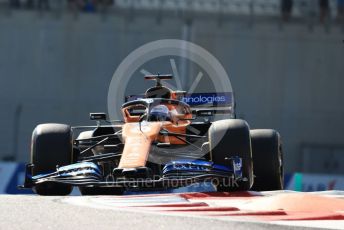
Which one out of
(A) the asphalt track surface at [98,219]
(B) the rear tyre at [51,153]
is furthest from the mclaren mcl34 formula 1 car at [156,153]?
(A) the asphalt track surface at [98,219]

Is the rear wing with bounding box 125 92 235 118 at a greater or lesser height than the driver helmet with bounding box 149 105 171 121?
greater

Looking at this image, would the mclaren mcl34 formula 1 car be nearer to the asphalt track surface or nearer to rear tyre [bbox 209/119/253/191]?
rear tyre [bbox 209/119/253/191]

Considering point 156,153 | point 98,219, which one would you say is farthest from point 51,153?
point 98,219

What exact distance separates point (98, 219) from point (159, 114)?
4579 mm

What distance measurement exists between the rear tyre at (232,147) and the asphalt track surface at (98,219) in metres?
2.90

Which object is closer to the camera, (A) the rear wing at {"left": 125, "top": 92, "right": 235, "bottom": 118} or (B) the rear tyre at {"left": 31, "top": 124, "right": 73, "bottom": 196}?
(B) the rear tyre at {"left": 31, "top": 124, "right": 73, "bottom": 196}

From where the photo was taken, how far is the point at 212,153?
33.1 ft

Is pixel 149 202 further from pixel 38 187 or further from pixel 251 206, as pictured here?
pixel 38 187

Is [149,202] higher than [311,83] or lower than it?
lower

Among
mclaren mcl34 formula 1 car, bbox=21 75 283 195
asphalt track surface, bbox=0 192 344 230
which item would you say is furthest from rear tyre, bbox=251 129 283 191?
asphalt track surface, bbox=0 192 344 230

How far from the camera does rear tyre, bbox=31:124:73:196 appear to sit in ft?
34.4

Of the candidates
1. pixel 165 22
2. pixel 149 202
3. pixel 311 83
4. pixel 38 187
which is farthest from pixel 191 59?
pixel 149 202

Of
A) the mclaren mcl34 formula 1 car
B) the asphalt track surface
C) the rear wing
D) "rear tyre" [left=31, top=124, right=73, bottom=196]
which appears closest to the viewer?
the asphalt track surface

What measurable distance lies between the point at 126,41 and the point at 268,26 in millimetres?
4300
